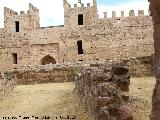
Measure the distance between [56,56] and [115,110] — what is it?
106 feet

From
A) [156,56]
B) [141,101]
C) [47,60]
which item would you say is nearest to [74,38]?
[47,60]

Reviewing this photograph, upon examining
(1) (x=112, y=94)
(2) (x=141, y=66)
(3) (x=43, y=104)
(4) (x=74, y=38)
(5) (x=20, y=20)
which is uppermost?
(5) (x=20, y=20)

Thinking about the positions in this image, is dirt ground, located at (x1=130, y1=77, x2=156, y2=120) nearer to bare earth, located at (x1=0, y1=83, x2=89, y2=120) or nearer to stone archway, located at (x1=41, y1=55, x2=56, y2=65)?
bare earth, located at (x1=0, y1=83, x2=89, y2=120)

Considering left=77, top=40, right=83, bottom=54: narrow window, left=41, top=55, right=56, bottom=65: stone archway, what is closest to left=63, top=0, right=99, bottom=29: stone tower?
left=77, top=40, right=83, bottom=54: narrow window

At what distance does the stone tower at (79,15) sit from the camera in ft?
128

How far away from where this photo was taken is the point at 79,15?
130 ft

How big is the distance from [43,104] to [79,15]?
2735cm

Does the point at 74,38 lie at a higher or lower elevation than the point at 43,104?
higher

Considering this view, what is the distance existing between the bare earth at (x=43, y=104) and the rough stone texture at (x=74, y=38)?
20.9 metres

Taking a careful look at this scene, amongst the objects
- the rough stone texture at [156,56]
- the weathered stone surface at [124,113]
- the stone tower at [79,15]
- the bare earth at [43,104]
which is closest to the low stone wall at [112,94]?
the weathered stone surface at [124,113]

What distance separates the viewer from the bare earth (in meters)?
11.1

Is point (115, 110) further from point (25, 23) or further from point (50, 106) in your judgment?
point (25, 23)

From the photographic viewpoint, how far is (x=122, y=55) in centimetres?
3719

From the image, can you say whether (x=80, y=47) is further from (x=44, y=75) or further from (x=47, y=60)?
(x=44, y=75)
